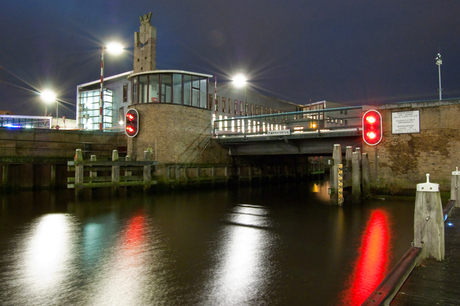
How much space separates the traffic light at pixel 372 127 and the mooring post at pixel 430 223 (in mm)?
13118

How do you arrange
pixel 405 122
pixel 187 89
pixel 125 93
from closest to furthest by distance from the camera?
pixel 405 122
pixel 187 89
pixel 125 93

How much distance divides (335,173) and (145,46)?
2637 centimetres

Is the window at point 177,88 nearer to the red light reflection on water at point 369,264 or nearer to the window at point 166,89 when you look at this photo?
the window at point 166,89

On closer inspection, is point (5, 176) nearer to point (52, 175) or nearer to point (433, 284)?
point (52, 175)

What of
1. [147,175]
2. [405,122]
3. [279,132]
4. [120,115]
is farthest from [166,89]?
[120,115]

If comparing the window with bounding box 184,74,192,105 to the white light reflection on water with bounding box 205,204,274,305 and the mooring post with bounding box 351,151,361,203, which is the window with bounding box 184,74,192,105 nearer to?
the mooring post with bounding box 351,151,361,203

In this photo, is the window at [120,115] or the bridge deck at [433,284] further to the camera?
the window at [120,115]

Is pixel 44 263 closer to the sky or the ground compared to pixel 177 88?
closer to the ground

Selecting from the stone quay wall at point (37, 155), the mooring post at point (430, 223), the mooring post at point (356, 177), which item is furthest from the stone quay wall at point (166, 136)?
the mooring post at point (430, 223)

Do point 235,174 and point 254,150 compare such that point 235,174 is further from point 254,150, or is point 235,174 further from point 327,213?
point 327,213

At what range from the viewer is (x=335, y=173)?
15023 millimetres

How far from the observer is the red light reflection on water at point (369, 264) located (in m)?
5.09

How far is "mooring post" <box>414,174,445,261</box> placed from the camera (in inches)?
204

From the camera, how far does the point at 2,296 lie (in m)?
4.93
